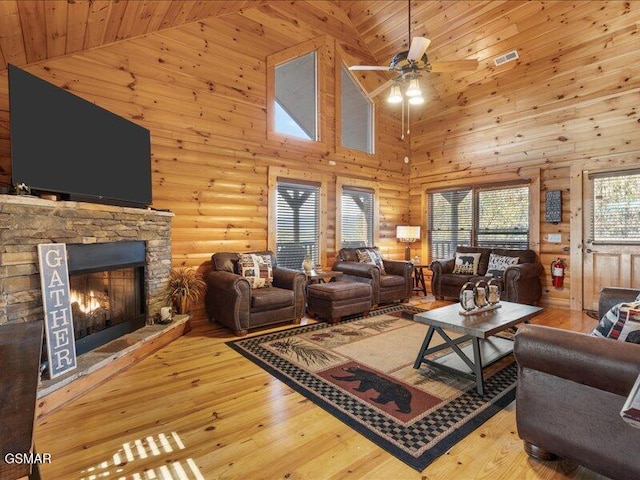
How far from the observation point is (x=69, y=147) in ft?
8.92

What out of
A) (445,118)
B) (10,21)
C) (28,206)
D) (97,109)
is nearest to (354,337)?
(28,206)

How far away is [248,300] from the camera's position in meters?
3.77

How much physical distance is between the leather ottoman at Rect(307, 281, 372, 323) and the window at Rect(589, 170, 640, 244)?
3.54m

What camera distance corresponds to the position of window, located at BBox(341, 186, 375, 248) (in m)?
6.17

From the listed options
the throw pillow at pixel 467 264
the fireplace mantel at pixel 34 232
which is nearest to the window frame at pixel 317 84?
the fireplace mantel at pixel 34 232

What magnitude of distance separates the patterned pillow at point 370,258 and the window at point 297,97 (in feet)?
6.96

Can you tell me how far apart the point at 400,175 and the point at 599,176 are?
3.28 metres

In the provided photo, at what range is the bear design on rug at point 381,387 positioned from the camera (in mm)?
2348

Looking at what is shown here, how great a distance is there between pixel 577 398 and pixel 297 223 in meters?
4.37

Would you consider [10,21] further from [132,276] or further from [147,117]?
[132,276]

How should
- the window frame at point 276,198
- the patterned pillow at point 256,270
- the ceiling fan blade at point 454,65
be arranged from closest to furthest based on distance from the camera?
the ceiling fan blade at point 454,65 < the patterned pillow at point 256,270 < the window frame at point 276,198

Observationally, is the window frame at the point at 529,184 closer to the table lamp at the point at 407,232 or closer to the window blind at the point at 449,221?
the window blind at the point at 449,221

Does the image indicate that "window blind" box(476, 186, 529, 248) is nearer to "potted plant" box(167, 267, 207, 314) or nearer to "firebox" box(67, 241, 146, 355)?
"potted plant" box(167, 267, 207, 314)

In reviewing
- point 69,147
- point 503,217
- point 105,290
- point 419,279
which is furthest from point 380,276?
point 69,147
